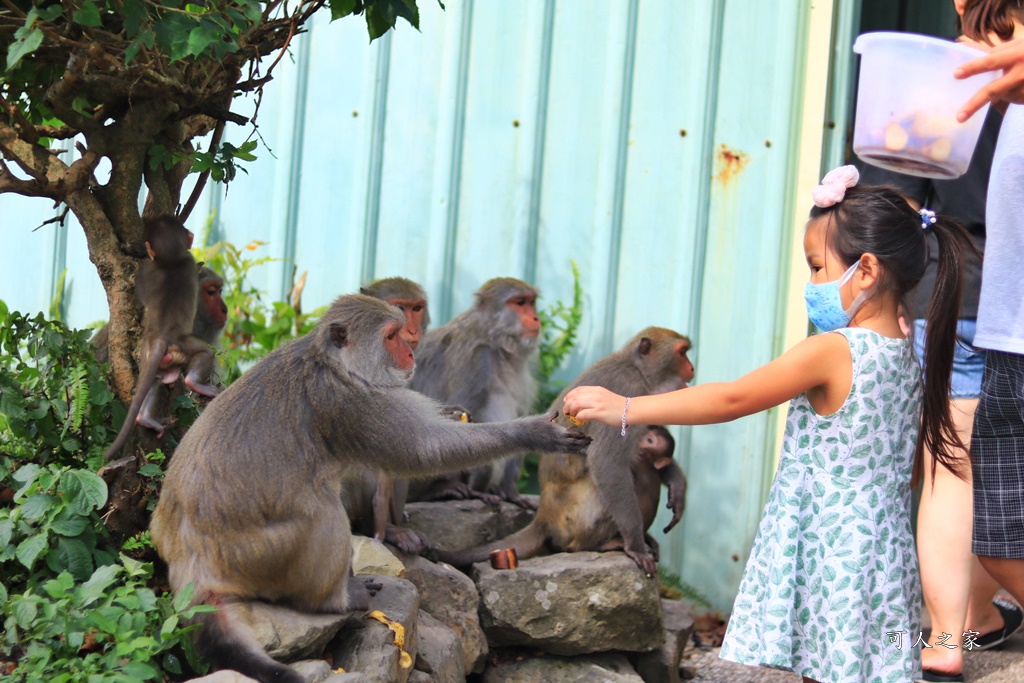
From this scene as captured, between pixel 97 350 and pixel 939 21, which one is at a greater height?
pixel 939 21

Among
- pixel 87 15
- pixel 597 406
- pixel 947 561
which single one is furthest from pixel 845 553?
pixel 87 15

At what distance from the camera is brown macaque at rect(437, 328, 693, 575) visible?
15.8 feet

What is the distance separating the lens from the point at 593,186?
5.88 meters

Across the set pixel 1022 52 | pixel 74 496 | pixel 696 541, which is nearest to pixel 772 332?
pixel 696 541

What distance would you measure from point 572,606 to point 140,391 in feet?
6.27

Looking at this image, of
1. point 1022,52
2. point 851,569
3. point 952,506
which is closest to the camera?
point 1022,52

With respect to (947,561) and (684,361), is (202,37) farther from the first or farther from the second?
(947,561)

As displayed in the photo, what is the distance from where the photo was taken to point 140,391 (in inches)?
163

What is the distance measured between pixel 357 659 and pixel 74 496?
106 cm

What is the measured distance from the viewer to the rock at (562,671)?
4.68 m

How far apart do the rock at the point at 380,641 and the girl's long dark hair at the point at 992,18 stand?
256 cm

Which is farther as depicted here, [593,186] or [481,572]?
[593,186]

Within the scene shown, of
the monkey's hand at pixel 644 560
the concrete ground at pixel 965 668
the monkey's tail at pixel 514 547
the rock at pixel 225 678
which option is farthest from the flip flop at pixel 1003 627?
the rock at pixel 225 678

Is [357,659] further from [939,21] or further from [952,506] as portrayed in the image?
[939,21]
